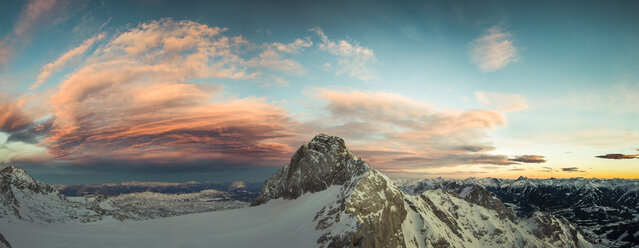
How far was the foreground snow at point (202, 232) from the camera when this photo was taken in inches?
3051

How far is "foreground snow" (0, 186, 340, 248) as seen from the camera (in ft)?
254

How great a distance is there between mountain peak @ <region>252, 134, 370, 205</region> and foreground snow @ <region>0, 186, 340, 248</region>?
26.8 feet

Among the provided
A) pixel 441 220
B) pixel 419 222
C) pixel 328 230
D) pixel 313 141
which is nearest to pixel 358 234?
pixel 328 230

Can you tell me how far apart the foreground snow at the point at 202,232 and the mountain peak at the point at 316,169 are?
8183 millimetres

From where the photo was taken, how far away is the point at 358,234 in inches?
2840

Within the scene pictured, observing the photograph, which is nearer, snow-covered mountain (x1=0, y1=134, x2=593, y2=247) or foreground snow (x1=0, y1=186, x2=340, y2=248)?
snow-covered mountain (x1=0, y1=134, x2=593, y2=247)

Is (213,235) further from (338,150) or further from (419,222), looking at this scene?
(419,222)

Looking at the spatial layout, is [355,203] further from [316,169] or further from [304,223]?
[316,169]

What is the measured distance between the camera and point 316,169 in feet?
411

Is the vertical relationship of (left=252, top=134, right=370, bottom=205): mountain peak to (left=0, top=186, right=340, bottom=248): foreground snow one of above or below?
above

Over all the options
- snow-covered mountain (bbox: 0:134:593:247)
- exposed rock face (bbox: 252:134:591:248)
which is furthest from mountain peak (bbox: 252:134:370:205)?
snow-covered mountain (bbox: 0:134:593:247)

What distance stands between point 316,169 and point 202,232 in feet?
168

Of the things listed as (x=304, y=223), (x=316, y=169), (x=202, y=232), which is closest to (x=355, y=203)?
(x=304, y=223)

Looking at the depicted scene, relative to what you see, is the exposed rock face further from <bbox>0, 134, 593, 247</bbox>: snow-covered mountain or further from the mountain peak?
<bbox>0, 134, 593, 247</bbox>: snow-covered mountain
